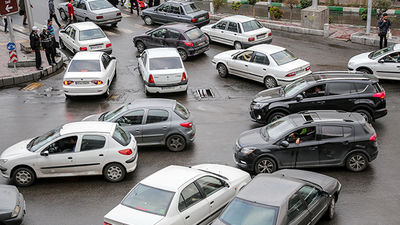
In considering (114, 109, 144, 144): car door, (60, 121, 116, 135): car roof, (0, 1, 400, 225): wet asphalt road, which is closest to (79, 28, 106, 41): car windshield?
(0, 1, 400, 225): wet asphalt road

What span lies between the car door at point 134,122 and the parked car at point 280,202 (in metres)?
5.37

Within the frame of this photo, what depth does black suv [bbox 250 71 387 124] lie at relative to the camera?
1591cm

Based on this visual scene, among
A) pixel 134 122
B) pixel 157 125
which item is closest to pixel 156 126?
pixel 157 125

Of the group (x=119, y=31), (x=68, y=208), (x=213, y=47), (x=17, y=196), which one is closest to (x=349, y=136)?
(x=68, y=208)

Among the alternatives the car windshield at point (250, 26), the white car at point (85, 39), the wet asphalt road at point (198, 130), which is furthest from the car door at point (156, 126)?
the car windshield at point (250, 26)

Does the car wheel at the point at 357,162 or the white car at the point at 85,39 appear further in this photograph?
the white car at the point at 85,39

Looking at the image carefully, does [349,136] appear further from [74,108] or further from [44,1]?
[44,1]

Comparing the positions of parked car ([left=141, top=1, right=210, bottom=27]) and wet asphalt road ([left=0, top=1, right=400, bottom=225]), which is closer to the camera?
wet asphalt road ([left=0, top=1, right=400, bottom=225])

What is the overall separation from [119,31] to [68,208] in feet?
65.6

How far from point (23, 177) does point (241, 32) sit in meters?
14.9

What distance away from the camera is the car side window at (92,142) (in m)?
12.9

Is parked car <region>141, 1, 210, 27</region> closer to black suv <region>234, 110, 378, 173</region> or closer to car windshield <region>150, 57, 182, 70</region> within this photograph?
car windshield <region>150, 57, 182, 70</region>

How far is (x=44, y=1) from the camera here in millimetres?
38219

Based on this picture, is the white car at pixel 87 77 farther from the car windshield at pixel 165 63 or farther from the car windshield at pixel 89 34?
the car windshield at pixel 89 34
